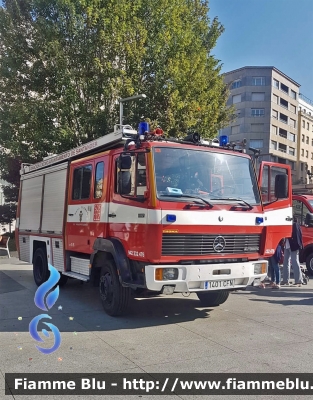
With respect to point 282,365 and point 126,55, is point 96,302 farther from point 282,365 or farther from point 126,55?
point 126,55

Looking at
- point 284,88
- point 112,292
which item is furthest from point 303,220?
point 284,88

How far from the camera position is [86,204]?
297 inches

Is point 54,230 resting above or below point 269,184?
below

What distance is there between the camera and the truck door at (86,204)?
706 centimetres

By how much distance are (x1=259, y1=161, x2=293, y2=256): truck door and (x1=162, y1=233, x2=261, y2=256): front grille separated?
46 cm

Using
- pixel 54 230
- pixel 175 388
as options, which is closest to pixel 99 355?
pixel 175 388

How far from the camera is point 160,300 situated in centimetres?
820

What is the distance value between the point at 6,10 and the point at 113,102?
15.9ft

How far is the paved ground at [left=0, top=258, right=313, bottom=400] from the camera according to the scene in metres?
4.67

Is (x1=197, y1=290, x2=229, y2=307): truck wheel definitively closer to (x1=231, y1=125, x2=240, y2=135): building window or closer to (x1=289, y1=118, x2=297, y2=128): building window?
(x1=231, y1=125, x2=240, y2=135): building window

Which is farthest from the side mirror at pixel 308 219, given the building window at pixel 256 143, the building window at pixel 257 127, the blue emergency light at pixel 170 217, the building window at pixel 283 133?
the building window at pixel 283 133

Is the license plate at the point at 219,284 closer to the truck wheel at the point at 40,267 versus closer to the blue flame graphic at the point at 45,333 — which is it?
the blue flame graphic at the point at 45,333

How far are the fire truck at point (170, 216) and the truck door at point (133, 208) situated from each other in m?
0.01

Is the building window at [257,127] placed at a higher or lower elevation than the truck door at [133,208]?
higher
